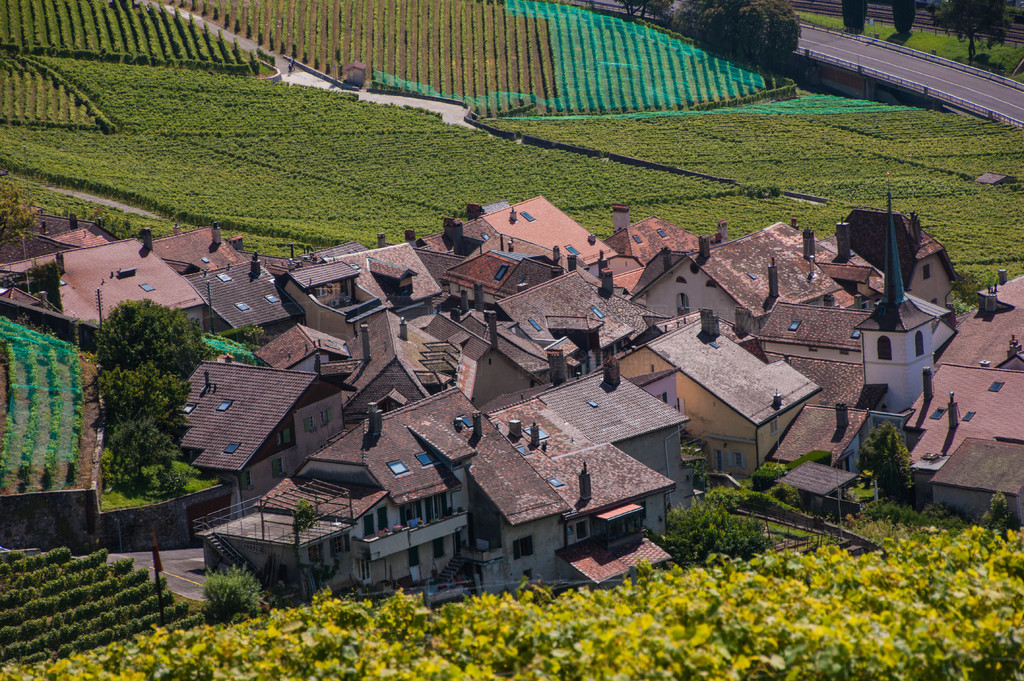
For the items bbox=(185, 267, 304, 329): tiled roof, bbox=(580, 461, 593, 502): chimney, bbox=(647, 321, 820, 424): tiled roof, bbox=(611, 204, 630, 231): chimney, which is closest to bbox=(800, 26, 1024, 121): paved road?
bbox=(611, 204, 630, 231): chimney

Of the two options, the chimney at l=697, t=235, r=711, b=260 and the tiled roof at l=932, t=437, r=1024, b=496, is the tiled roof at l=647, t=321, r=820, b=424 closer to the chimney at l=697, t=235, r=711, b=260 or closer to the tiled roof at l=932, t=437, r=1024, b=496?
the tiled roof at l=932, t=437, r=1024, b=496

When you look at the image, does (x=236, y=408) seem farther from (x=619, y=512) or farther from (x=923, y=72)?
(x=923, y=72)

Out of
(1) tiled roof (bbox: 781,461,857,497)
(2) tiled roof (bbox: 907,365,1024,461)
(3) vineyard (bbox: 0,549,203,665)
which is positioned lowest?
(1) tiled roof (bbox: 781,461,857,497)

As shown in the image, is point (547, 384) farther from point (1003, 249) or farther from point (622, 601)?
point (1003, 249)

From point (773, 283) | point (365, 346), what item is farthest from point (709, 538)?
point (773, 283)

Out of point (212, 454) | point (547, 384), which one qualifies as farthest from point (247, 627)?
point (547, 384)

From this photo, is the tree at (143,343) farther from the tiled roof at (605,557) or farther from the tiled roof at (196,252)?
the tiled roof at (196,252)
